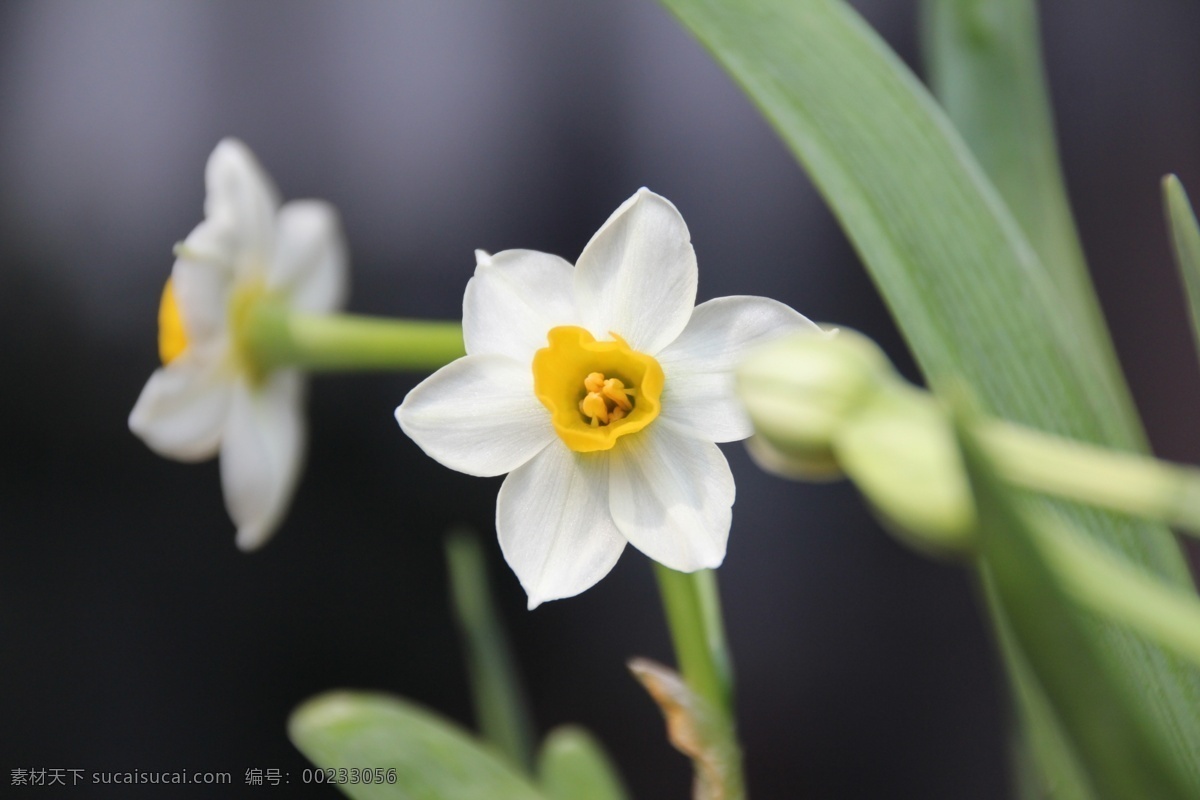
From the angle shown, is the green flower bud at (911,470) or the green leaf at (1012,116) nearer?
the green flower bud at (911,470)

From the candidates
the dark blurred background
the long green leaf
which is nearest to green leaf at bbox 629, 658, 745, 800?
the long green leaf

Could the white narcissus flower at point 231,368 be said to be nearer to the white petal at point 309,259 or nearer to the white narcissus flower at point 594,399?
the white petal at point 309,259

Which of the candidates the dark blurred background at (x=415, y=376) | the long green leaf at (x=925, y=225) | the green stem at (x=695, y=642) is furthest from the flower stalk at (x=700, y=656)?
the dark blurred background at (x=415, y=376)

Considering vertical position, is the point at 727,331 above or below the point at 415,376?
below

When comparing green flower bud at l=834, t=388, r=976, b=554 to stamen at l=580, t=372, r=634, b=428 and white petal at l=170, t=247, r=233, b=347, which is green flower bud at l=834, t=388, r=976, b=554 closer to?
stamen at l=580, t=372, r=634, b=428

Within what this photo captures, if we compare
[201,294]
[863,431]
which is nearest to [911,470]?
[863,431]

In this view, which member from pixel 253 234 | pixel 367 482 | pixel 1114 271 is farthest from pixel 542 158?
pixel 253 234

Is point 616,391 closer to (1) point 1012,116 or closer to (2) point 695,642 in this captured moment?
(2) point 695,642
